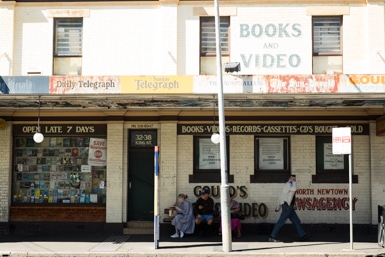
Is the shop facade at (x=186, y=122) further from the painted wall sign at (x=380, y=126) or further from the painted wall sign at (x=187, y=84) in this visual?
the painted wall sign at (x=187, y=84)

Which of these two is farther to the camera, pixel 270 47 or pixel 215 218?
pixel 270 47

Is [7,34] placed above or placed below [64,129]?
above

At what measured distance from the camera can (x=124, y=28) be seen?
1520 centimetres

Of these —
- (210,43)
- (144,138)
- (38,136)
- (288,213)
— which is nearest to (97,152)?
(144,138)

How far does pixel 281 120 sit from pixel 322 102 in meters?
1.90

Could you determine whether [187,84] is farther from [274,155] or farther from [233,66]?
[274,155]

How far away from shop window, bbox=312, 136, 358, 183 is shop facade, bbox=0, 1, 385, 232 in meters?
0.03

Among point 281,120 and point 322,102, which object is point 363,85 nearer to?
point 322,102

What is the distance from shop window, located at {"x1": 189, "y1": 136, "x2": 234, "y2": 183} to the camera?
15.3 meters

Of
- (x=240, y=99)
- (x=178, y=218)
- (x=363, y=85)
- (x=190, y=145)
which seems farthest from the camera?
(x=190, y=145)

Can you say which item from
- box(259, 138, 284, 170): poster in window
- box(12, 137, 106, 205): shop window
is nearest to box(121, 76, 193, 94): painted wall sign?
box(12, 137, 106, 205): shop window

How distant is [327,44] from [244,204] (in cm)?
529

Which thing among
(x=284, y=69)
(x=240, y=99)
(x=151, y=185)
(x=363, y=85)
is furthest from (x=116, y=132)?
(x=363, y=85)

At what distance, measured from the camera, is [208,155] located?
609 inches
